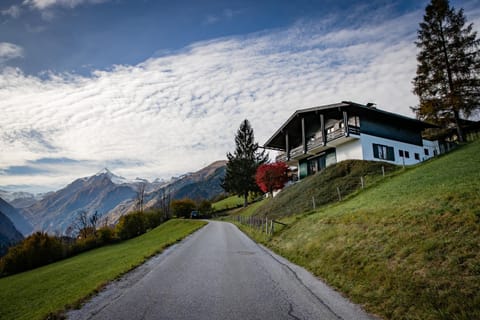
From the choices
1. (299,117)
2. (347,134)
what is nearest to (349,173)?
(347,134)

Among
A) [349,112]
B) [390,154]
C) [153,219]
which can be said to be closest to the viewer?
[390,154]

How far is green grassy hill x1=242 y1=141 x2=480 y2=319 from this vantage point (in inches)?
212

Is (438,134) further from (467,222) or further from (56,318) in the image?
(56,318)

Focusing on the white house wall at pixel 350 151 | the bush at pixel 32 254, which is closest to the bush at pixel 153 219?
the bush at pixel 32 254

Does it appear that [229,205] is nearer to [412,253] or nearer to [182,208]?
[182,208]

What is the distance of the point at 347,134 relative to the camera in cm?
3086

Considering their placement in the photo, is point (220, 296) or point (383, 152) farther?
point (383, 152)

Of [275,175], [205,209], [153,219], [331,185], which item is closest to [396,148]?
[331,185]

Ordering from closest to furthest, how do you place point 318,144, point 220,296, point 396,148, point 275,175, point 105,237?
1. point 220,296
2. point 396,148
3. point 318,144
4. point 275,175
5. point 105,237

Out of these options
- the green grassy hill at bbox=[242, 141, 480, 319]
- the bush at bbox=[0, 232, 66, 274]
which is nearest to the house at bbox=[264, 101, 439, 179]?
the green grassy hill at bbox=[242, 141, 480, 319]

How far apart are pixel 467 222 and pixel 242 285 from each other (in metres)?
6.16

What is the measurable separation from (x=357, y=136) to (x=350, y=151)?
229 centimetres

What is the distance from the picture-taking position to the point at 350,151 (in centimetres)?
3284

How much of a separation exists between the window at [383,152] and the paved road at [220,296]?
25.9m
